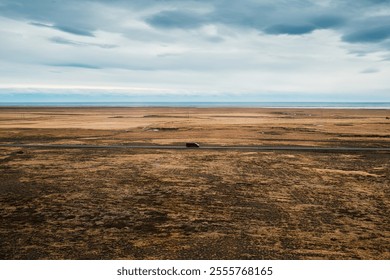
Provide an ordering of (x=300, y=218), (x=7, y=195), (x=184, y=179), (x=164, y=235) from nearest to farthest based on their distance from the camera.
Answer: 1. (x=164, y=235)
2. (x=300, y=218)
3. (x=7, y=195)
4. (x=184, y=179)

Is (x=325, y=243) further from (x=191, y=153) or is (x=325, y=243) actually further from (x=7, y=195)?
(x=191, y=153)

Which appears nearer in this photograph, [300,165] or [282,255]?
[282,255]

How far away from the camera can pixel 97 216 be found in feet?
32.2

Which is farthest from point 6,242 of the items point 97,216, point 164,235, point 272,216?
point 272,216

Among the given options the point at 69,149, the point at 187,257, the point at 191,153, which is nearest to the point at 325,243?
the point at 187,257

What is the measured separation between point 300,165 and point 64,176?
1205 cm

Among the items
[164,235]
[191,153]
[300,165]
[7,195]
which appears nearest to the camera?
[164,235]
